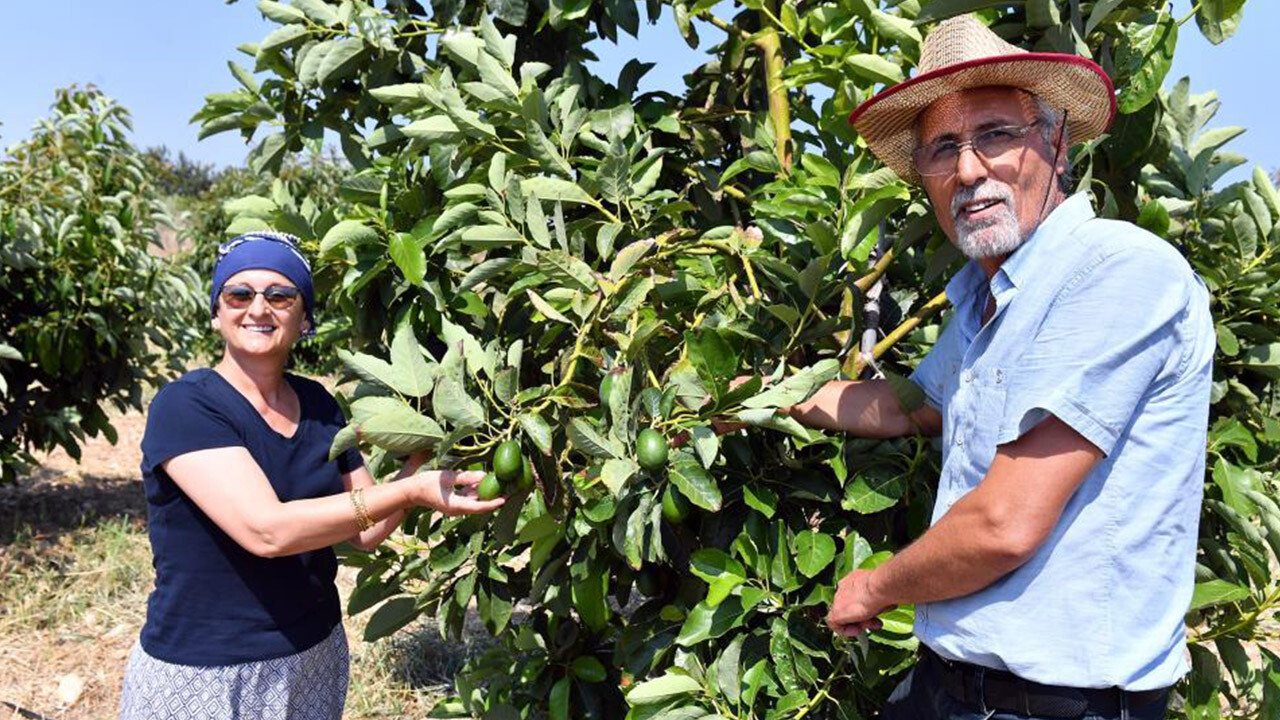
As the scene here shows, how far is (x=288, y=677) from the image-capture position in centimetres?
212

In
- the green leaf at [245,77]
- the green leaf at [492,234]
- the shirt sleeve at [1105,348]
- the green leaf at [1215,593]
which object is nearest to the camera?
the shirt sleeve at [1105,348]

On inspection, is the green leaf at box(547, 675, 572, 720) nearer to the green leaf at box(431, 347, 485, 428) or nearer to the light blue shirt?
the green leaf at box(431, 347, 485, 428)

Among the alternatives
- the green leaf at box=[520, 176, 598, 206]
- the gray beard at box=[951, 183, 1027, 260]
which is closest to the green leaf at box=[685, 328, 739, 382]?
the gray beard at box=[951, 183, 1027, 260]

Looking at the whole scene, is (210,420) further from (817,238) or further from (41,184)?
(41,184)

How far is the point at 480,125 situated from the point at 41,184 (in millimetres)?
4010

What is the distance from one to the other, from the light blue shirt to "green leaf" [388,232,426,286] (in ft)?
3.22

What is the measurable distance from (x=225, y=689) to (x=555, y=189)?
1.13 m

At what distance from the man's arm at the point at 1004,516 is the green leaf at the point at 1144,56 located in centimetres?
57

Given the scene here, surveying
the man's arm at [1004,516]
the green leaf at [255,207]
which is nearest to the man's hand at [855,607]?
the man's arm at [1004,516]

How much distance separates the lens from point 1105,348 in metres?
1.22

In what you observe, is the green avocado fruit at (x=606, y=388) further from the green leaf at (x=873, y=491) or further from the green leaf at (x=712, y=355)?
the green leaf at (x=873, y=491)

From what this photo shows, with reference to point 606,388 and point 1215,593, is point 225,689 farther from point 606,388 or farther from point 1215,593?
point 1215,593

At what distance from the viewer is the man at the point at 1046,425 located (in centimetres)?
124

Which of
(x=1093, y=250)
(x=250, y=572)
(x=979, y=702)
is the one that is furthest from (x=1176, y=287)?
(x=250, y=572)
